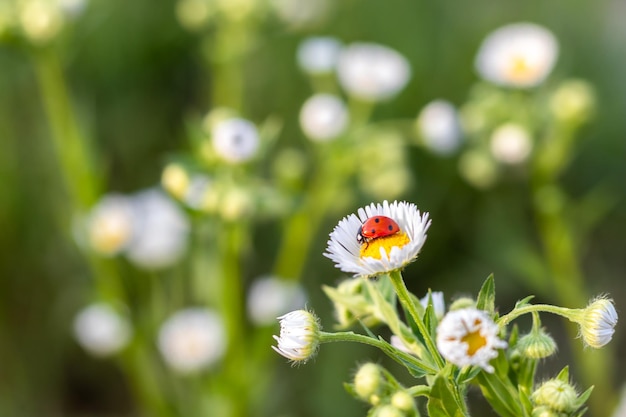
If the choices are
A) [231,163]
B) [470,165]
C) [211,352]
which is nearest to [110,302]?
[211,352]

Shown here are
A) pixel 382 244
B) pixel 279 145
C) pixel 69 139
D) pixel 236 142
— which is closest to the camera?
pixel 382 244

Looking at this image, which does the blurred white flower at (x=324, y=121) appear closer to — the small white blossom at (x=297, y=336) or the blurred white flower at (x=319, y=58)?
the blurred white flower at (x=319, y=58)

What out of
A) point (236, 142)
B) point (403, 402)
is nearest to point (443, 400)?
point (403, 402)

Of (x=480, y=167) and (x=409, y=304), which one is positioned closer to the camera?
(x=409, y=304)

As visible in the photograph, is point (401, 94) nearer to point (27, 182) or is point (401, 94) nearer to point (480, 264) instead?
point (480, 264)

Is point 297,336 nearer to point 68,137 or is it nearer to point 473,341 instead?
point 473,341

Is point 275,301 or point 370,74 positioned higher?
point 370,74
